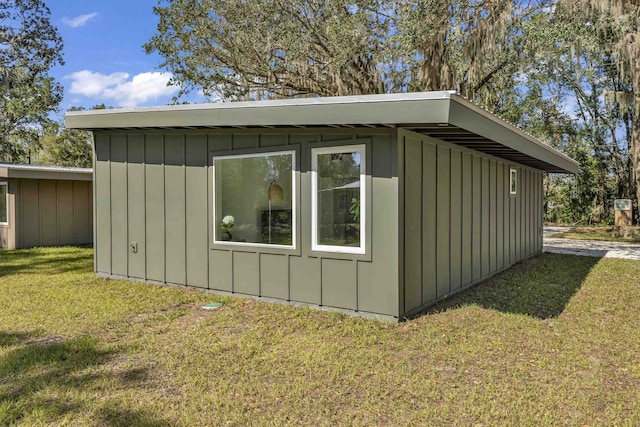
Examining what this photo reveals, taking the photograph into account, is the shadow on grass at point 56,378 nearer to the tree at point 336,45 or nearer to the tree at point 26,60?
the tree at point 336,45

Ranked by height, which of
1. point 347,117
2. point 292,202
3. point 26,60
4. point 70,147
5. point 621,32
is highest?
point 26,60

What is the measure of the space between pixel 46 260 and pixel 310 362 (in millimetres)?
7233

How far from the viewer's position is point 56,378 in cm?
295

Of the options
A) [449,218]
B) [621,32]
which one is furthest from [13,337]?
[621,32]

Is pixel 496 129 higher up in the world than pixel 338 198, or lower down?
higher up

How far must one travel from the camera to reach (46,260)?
830 cm

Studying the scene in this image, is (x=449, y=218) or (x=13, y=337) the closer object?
(x=13, y=337)

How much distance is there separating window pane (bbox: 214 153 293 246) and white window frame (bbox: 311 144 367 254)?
11.7 inches

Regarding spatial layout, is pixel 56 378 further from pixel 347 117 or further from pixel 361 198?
pixel 347 117

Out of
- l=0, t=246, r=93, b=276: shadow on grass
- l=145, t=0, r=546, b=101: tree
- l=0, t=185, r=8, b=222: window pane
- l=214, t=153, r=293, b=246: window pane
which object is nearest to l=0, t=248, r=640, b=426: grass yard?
l=214, t=153, r=293, b=246: window pane

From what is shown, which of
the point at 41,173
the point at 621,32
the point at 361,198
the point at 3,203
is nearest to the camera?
the point at 361,198

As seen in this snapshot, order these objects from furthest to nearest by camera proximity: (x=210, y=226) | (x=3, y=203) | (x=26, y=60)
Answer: (x=26, y=60), (x=3, y=203), (x=210, y=226)

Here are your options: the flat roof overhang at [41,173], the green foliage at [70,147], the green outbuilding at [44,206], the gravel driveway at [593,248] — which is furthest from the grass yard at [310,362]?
the green foliage at [70,147]

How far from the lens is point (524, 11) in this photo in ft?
31.2
